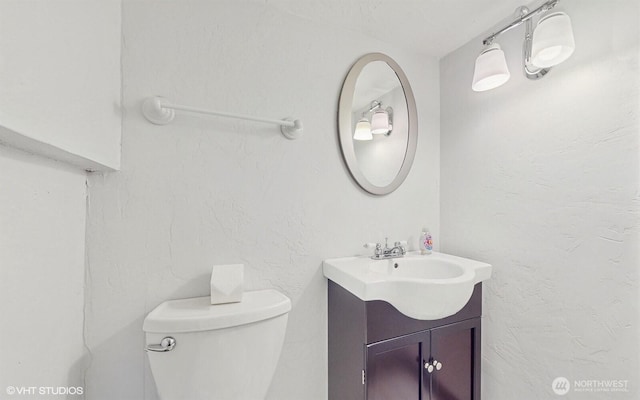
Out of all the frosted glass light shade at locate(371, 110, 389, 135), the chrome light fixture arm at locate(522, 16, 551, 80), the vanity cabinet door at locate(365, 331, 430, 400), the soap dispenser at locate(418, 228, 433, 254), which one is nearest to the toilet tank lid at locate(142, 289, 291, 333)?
the vanity cabinet door at locate(365, 331, 430, 400)

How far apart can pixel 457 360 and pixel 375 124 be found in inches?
42.9

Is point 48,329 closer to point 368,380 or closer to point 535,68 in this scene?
point 368,380

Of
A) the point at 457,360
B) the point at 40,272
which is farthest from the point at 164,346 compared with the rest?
the point at 457,360

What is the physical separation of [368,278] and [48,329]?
2.96 feet

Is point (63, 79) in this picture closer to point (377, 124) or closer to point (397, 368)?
point (377, 124)

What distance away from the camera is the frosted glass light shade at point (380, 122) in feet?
4.18

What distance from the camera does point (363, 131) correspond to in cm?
124

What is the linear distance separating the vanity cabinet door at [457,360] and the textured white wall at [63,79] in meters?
1.26

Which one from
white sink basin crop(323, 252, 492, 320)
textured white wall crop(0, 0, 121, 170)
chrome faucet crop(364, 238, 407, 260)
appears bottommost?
white sink basin crop(323, 252, 492, 320)

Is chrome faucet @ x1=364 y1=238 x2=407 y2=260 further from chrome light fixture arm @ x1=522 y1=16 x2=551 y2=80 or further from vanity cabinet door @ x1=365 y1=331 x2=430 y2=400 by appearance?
chrome light fixture arm @ x1=522 y1=16 x2=551 y2=80

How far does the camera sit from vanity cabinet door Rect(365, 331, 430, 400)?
0.88 meters

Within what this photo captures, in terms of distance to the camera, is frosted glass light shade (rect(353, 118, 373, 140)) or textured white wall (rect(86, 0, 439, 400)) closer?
textured white wall (rect(86, 0, 439, 400))

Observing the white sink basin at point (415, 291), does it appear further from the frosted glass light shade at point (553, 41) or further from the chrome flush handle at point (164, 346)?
the frosted glass light shade at point (553, 41)

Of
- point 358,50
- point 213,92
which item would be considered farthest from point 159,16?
point 358,50
